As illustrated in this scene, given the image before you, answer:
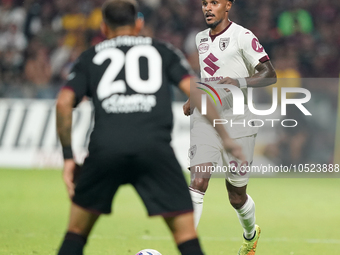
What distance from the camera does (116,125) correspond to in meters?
3.68

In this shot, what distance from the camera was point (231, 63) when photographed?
232 inches

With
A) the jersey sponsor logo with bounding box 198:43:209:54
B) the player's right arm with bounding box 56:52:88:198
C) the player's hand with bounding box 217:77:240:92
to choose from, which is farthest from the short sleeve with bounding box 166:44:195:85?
the jersey sponsor logo with bounding box 198:43:209:54

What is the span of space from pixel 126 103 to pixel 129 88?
0.09 meters

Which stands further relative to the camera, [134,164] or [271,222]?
[271,222]

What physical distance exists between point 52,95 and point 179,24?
13.5ft

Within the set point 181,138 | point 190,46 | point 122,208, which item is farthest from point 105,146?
point 190,46

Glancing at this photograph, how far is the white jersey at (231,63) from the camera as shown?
5820 mm

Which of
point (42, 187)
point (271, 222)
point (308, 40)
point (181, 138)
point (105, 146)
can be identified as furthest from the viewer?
point (308, 40)

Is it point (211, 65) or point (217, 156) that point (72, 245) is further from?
point (211, 65)

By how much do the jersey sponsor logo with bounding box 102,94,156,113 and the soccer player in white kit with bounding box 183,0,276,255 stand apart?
6.36ft

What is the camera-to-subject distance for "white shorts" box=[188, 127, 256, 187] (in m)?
5.67

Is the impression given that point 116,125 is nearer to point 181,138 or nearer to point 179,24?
point 181,138

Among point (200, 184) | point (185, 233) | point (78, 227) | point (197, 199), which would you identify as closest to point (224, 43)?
point (200, 184)

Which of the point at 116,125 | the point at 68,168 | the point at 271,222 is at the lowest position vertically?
the point at 271,222
